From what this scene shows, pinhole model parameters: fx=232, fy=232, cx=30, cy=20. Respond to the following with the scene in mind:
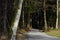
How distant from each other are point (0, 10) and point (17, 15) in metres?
23.2

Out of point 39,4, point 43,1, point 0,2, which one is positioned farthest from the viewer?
point 39,4

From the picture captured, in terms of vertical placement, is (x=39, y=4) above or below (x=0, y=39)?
above

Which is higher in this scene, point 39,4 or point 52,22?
point 39,4

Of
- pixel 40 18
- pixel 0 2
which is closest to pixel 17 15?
pixel 0 2

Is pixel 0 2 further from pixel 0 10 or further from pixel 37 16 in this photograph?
pixel 37 16

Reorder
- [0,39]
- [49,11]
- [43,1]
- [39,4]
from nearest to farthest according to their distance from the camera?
[0,39] → [43,1] → [39,4] → [49,11]

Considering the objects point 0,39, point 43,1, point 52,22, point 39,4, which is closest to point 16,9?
point 0,39

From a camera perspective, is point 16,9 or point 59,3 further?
point 59,3

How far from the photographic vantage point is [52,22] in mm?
50406

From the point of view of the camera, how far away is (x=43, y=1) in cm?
4344

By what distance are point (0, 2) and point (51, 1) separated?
17549 mm

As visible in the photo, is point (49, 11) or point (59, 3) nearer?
point (59, 3)

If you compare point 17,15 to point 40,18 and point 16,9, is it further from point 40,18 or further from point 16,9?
point 40,18

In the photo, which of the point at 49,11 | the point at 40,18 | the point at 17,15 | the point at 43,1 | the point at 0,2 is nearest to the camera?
the point at 17,15
